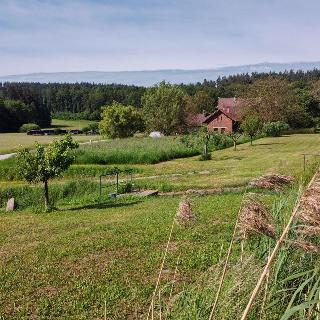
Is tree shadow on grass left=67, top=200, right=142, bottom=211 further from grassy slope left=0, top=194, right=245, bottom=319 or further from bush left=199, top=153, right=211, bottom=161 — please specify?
bush left=199, top=153, right=211, bottom=161

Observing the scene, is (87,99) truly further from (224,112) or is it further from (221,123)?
(224,112)

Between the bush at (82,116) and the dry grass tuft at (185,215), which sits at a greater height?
the dry grass tuft at (185,215)

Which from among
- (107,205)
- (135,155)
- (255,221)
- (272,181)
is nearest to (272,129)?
(135,155)

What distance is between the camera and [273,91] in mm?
66625

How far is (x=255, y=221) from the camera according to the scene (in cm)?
247

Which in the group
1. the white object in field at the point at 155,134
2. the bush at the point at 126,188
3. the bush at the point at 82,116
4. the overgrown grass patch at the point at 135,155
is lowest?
the bush at the point at 82,116

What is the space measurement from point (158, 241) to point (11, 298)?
15.5ft

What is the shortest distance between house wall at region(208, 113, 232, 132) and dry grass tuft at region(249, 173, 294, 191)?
6778 cm

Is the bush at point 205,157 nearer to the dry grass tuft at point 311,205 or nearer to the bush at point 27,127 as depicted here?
the dry grass tuft at point 311,205

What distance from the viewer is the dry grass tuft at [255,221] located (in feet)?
8.08

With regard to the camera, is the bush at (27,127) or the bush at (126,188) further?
the bush at (27,127)

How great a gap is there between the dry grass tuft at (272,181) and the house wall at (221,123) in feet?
222

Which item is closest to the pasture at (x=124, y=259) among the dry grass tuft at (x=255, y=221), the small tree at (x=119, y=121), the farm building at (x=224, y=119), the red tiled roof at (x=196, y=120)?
the dry grass tuft at (x=255, y=221)

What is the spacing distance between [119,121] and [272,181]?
2560 inches
